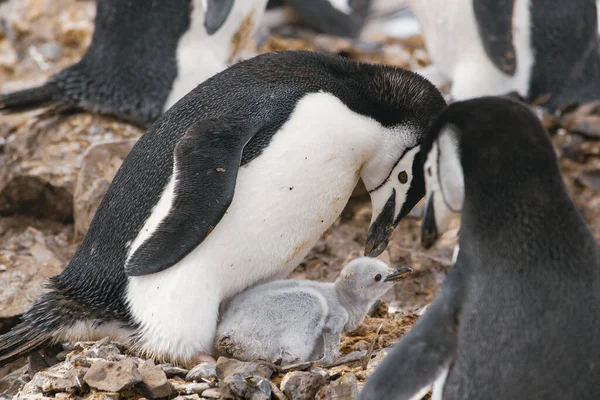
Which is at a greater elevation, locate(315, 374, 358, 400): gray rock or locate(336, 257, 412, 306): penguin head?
locate(315, 374, 358, 400): gray rock

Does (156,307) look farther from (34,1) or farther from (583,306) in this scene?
(34,1)

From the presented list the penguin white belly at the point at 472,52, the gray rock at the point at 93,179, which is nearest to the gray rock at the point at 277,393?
the gray rock at the point at 93,179

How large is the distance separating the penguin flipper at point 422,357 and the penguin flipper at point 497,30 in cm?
350

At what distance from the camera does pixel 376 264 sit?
11.3ft

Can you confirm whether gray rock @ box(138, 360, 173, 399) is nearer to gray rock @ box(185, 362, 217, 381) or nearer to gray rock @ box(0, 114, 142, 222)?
Result: gray rock @ box(185, 362, 217, 381)

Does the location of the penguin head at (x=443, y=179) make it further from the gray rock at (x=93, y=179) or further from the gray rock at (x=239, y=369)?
the gray rock at (x=93, y=179)

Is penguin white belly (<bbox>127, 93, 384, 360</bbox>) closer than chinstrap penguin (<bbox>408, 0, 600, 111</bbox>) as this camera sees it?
Yes

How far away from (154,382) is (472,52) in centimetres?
369

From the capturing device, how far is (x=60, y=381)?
2.91 meters

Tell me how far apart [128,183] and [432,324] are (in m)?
1.30

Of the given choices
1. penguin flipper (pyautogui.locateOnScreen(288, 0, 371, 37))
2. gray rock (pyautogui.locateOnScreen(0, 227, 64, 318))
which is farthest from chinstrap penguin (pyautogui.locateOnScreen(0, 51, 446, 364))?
penguin flipper (pyautogui.locateOnScreen(288, 0, 371, 37))

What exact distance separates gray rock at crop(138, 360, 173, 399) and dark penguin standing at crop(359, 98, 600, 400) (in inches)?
28.0

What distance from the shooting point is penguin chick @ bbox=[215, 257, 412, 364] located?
124 inches

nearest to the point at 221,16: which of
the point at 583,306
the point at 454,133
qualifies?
the point at 454,133
